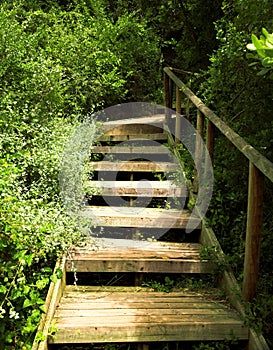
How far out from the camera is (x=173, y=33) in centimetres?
914

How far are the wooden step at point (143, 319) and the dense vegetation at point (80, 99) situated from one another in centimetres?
19

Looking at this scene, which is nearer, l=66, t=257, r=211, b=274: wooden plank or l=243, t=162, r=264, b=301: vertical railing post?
l=243, t=162, r=264, b=301: vertical railing post

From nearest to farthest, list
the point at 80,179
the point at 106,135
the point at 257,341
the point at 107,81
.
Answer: the point at 257,341 < the point at 80,179 < the point at 106,135 < the point at 107,81

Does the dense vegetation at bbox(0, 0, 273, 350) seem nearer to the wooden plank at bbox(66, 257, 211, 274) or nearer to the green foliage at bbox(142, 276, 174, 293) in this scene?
the wooden plank at bbox(66, 257, 211, 274)

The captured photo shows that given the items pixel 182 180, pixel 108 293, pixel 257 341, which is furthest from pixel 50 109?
pixel 257 341

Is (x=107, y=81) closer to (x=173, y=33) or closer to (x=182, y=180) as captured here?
(x=182, y=180)

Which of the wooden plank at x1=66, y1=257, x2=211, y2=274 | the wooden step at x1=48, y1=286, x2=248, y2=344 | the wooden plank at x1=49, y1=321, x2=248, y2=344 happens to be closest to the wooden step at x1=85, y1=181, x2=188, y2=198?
the wooden plank at x1=66, y1=257, x2=211, y2=274

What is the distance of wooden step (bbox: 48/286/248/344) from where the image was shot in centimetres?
229

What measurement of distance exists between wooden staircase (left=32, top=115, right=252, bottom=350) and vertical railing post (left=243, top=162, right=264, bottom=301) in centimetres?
23

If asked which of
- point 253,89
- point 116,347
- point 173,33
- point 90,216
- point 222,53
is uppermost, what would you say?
point 173,33

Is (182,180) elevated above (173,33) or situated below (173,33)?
below

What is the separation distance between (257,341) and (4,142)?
8.09ft

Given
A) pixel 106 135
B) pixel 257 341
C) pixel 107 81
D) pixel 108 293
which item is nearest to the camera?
pixel 257 341

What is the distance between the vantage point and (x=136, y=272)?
2.94 metres
